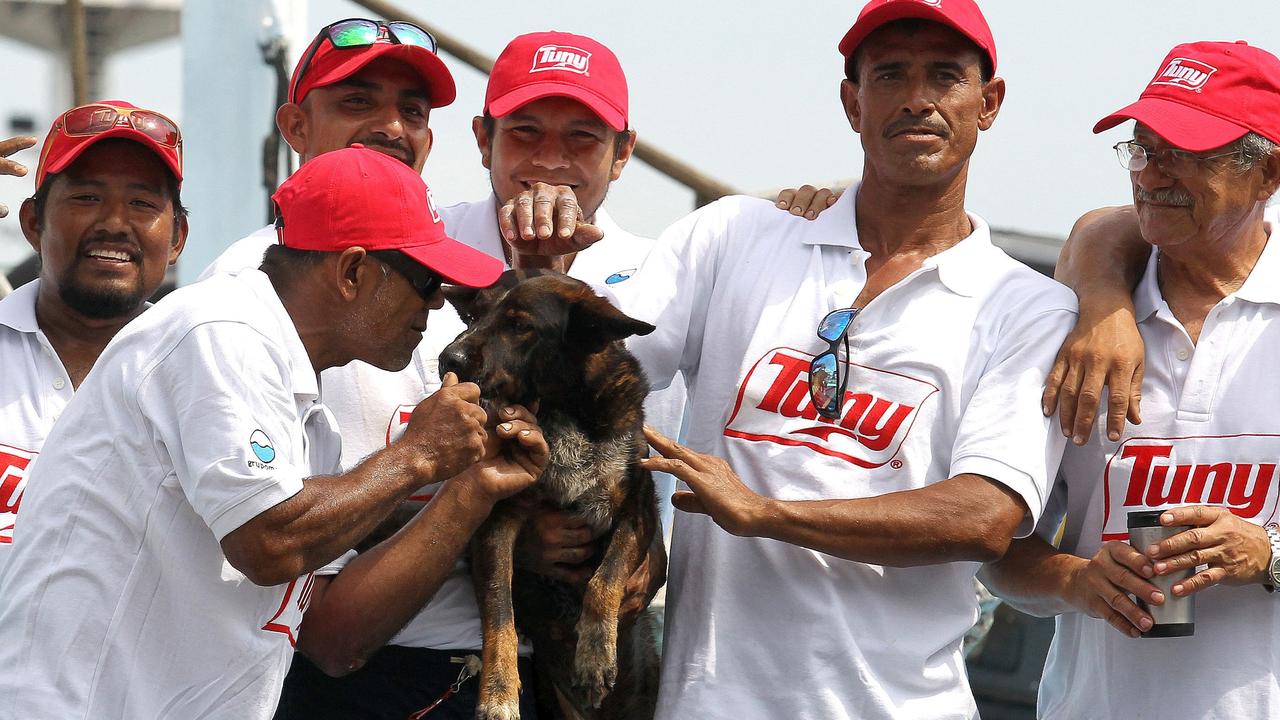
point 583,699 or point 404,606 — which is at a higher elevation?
point 404,606

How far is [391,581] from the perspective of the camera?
11.6 feet

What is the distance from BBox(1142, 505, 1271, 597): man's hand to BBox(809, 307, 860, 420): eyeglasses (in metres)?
0.91

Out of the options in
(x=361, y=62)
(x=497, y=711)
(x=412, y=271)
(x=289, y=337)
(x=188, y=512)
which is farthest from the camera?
(x=361, y=62)

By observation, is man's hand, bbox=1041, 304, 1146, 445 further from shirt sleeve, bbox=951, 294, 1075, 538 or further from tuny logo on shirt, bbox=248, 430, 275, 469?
tuny logo on shirt, bbox=248, 430, 275, 469

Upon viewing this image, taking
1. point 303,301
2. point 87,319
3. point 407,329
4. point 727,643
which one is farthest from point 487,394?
point 87,319

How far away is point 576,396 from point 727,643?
3.08 feet

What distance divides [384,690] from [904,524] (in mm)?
1624

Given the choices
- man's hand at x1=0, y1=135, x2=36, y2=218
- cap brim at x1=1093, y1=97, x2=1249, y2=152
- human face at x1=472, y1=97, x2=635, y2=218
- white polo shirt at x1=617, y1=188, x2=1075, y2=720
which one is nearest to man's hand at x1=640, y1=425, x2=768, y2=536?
white polo shirt at x1=617, y1=188, x2=1075, y2=720

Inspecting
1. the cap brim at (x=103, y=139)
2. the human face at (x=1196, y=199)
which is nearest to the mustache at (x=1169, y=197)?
the human face at (x=1196, y=199)

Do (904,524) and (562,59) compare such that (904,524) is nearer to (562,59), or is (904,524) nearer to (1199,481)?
(1199,481)

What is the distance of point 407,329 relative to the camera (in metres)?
3.54

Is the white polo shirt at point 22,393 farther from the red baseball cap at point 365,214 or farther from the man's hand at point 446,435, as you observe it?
the man's hand at point 446,435

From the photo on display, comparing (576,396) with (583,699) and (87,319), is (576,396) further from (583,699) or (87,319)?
(87,319)

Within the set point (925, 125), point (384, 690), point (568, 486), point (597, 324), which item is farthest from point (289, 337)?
point (925, 125)
